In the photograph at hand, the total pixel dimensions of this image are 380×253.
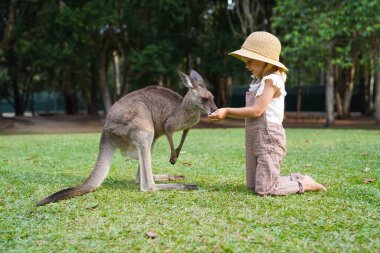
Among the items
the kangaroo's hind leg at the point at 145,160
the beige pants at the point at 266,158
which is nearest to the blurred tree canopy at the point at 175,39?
the beige pants at the point at 266,158

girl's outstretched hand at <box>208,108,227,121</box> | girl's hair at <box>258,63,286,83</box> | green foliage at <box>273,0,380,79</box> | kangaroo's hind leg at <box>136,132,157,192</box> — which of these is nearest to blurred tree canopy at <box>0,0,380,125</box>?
green foliage at <box>273,0,380,79</box>

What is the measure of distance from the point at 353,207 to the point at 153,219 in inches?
55.9

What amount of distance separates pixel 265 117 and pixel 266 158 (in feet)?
1.08

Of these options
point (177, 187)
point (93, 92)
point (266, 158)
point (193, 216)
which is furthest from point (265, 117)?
point (93, 92)

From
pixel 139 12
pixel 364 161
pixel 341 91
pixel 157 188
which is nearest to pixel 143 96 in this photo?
pixel 157 188

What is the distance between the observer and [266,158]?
3840 mm

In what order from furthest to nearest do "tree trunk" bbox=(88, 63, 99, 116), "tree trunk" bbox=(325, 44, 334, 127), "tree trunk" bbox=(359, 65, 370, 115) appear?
"tree trunk" bbox=(359, 65, 370, 115) → "tree trunk" bbox=(88, 63, 99, 116) → "tree trunk" bbox=(325, 44, 334, 127)

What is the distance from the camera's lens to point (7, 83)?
26.3 meters

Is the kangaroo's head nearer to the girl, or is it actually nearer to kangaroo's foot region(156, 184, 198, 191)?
the girl

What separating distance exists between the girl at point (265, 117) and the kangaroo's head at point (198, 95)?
320 mm

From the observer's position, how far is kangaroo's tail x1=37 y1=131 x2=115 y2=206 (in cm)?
363

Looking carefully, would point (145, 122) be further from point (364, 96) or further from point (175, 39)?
point (364, 96)

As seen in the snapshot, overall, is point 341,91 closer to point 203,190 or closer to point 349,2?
point 349,2

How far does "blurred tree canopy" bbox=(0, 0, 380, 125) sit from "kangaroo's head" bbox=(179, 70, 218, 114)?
9492 millimetres
